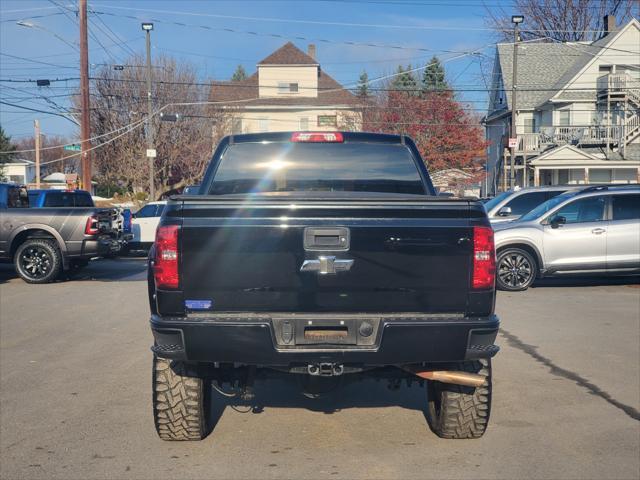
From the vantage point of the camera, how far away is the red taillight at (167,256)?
14.8 ft

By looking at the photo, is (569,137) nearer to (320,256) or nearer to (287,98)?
(287,98)

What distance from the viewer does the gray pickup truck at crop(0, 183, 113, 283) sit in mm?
15375

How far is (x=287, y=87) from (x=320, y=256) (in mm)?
54200

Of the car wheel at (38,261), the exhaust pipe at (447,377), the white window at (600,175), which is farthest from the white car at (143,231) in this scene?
the white window at (600,175)

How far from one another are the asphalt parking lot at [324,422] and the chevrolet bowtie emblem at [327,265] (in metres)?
1.39

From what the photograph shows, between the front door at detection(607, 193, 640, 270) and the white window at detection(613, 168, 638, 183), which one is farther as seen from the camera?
the white window at detection(613, 168, 638, 183)

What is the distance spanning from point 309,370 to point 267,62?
54460 mm

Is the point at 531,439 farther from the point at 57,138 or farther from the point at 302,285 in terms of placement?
the point at 57,138

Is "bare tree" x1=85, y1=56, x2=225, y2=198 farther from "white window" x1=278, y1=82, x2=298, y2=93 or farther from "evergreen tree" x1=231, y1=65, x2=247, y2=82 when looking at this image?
"evergreen tree" x1=231, y1=65, x2=247, y2=82

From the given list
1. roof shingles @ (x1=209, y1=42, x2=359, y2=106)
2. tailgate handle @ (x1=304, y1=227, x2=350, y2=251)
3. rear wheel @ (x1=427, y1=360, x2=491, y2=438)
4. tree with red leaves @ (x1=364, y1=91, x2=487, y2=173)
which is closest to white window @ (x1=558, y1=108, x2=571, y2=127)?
tree with red leaves @ (x1=364, y1=91, x2=487, y2=173)

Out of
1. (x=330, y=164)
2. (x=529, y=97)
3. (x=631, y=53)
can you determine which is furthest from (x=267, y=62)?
(x=330, y=164)

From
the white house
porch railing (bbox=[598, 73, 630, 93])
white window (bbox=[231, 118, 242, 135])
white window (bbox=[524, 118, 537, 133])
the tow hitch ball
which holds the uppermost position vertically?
porch railing (bbox=[598, 73, 630, 93])

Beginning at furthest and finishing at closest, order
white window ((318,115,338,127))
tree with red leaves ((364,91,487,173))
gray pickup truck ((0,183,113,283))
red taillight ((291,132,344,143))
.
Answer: white window ((318,115,338,127))
tree with red leaves ((364,91,487,173))
gray pickup truck ((0,183,113,283))
red taillight ((291,132,344,143))

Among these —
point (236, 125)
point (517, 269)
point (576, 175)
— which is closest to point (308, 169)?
point (517, 269)
